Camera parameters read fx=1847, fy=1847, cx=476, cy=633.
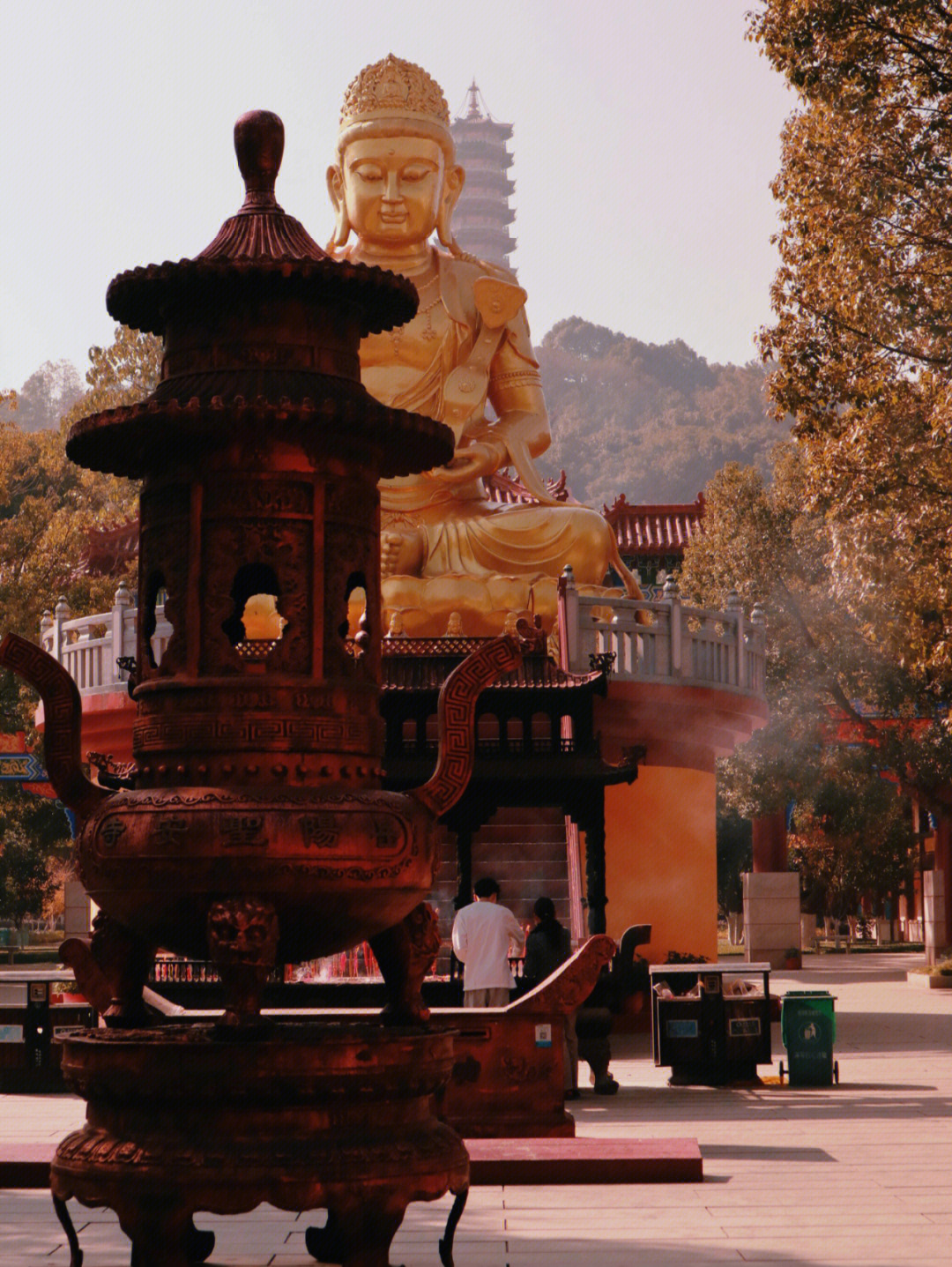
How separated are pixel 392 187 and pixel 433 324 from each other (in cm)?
151

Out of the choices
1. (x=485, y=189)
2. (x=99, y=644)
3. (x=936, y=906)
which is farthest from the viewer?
(x=485, y=189)

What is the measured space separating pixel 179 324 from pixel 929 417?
10.1 m

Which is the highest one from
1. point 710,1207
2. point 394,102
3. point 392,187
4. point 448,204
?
point 394,102

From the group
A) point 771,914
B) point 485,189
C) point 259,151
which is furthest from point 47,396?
point 259,151

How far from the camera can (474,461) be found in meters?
19.6

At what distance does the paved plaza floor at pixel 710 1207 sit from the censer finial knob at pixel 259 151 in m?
3.78

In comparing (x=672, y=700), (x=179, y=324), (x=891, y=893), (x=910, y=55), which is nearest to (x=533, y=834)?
(x=672, y=700)

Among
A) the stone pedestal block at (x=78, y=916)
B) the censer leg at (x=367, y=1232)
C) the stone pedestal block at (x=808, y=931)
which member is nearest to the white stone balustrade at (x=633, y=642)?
the stone pedestal block at (x=78, y=916)

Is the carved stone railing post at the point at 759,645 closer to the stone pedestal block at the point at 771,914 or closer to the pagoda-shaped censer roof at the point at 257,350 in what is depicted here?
the stone pedestal block at the point at 771,914

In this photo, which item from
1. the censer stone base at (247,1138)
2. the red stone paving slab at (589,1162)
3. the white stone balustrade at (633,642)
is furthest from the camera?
the white stone balustrade at (633,642)

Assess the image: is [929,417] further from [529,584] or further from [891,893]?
[891,893]

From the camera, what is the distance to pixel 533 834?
1667cm

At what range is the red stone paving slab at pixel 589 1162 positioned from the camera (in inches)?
291

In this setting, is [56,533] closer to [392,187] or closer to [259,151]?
[392,187]
